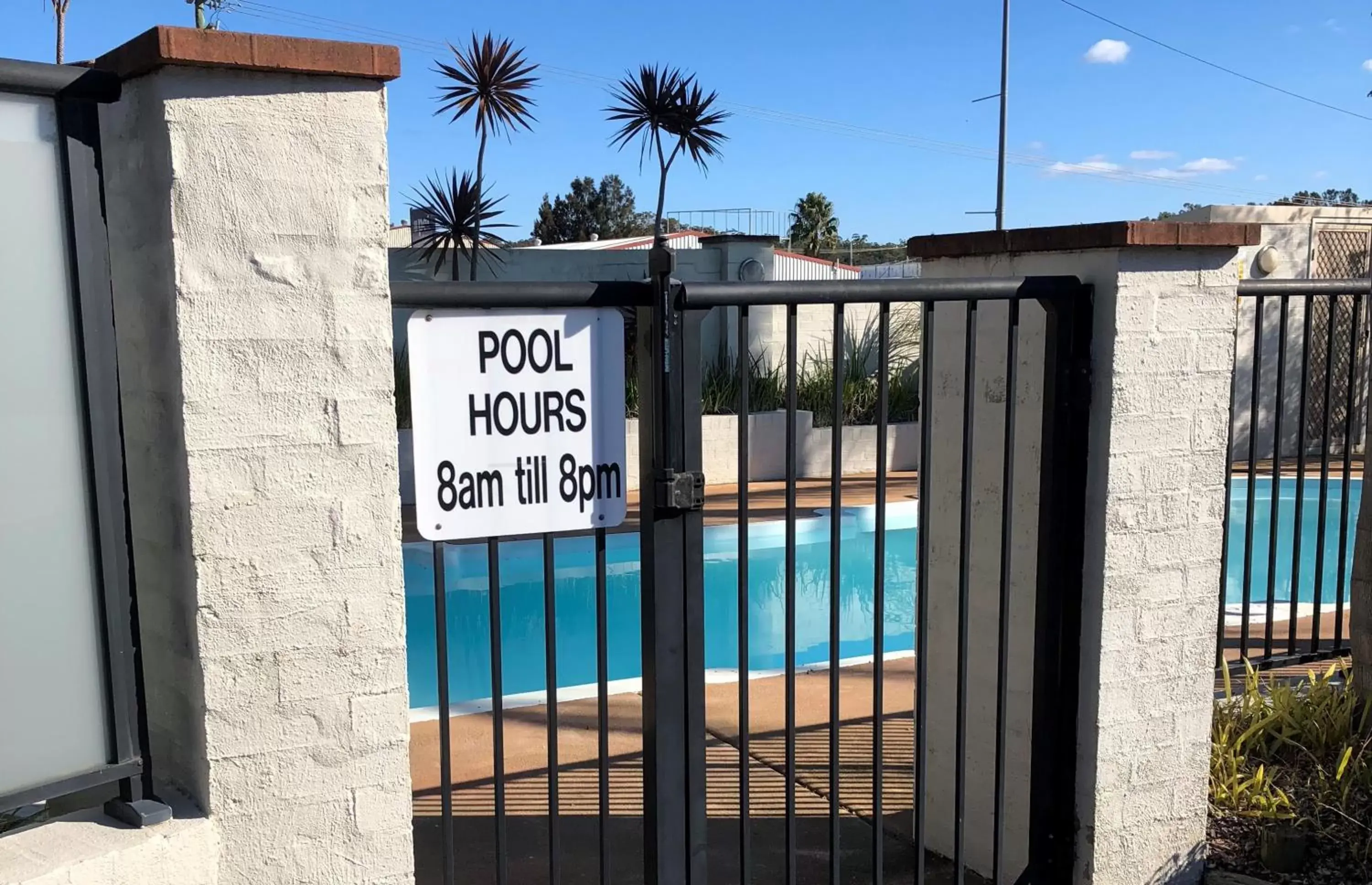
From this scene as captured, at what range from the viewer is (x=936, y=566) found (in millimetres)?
3672

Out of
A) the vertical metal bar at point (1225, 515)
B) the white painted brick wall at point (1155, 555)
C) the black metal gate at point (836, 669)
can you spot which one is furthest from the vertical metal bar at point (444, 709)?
the vertical metal bar at point (1225, 515)

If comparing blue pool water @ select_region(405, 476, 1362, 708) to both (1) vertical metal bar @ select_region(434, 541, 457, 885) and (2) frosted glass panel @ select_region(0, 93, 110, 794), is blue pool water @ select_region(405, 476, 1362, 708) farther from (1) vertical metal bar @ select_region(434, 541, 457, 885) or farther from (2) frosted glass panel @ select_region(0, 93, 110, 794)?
(2) frosted glass panel @ select_region(0, 93, 110, 794)

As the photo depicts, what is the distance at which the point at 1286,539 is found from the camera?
11336 millimetres

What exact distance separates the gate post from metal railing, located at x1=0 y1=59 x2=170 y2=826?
1.04m

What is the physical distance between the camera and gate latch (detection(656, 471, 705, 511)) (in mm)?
A: 2568

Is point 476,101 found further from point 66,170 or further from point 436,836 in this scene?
point 66,170

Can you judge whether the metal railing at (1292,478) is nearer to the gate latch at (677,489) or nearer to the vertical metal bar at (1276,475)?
the vertical metal bar at (1276,475)

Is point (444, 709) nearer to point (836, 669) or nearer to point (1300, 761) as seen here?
point (836, 669)

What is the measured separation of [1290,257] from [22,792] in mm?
15329

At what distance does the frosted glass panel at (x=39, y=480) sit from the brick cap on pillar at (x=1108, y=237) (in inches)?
95.3

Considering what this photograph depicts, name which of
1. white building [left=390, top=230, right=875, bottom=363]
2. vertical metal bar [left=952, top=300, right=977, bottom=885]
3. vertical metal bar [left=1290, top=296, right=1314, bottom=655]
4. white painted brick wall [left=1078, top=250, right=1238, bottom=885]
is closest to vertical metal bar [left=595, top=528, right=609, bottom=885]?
vertical metal bar [left=952, top=300, right=977, bottom=885]

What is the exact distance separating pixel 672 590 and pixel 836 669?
1.76 ft

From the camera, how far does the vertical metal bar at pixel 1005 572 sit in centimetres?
306

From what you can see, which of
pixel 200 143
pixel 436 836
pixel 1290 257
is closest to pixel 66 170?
pixel 200 143
